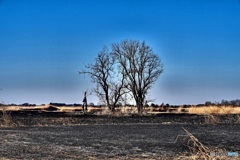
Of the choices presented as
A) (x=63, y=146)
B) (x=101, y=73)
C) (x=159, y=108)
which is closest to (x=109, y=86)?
(x=101, y=73)

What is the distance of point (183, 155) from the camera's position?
30.6 feet

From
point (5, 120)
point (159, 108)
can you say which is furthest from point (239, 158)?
point (159, 108)

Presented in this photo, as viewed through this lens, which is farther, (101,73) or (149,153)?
(101,73)

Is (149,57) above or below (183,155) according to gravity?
above

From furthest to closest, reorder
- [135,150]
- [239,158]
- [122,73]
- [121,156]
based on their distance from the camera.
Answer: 1. [122,73]
2. [135,150]
3. [121,156]
4. [239,158]

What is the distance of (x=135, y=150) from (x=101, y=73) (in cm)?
3137

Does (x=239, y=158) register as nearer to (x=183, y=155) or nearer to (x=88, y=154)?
(x=183, y=155)

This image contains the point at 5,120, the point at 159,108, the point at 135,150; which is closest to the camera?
the point at 135,150

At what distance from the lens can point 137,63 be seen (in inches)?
1641

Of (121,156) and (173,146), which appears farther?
(173,146)

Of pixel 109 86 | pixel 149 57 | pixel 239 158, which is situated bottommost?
pixel 239 158

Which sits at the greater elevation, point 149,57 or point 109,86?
point 149,57

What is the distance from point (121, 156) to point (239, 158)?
2404 millimetres

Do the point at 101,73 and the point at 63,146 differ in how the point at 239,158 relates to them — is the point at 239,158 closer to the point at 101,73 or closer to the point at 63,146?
the point at 63,146
